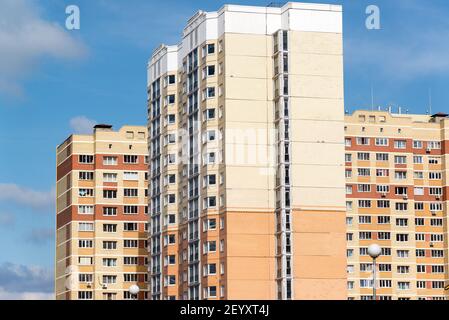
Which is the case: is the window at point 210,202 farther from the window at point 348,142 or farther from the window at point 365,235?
the window at point 348,142

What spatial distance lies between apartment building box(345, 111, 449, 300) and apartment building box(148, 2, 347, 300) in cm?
3743

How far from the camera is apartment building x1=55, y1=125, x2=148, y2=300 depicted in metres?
146

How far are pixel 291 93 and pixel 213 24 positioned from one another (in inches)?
434

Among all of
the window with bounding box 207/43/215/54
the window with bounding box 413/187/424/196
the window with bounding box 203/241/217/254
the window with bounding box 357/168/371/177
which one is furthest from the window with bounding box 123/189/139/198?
the window with bounding box 207/43/215/54

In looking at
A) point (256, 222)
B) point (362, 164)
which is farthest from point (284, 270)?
point (362, 164)

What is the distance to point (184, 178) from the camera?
116 m

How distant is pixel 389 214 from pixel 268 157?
1658 inches

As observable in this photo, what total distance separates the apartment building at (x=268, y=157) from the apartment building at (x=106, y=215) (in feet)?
115

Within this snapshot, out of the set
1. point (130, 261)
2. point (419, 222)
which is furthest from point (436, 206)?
point (130, 261)

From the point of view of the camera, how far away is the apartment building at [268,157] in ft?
343

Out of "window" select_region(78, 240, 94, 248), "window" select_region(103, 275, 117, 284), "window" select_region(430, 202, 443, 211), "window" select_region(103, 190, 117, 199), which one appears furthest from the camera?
"window" select_region(430, 202, 443, 211)

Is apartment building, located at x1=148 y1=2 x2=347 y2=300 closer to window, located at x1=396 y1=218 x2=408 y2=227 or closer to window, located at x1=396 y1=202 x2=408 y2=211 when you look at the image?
window, located at x1=396 y1=202 x2=408 y2=211

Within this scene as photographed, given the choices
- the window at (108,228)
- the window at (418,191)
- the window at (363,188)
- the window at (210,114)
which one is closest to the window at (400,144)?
the window at (363,188)
